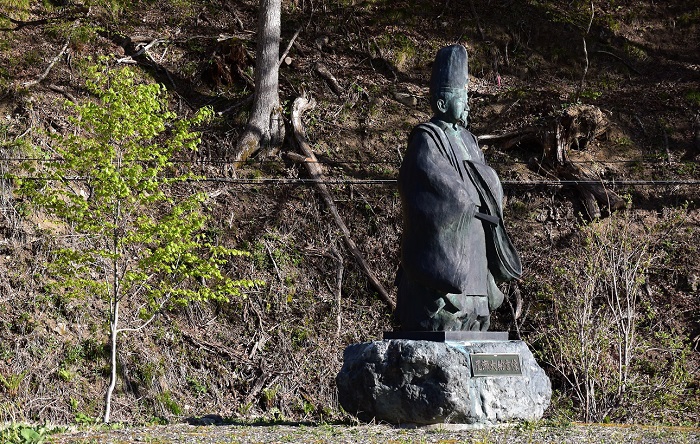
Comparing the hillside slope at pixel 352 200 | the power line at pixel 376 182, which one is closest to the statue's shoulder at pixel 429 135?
the hillside slope at pixel 352 200

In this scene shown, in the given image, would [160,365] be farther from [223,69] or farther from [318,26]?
[318,26]

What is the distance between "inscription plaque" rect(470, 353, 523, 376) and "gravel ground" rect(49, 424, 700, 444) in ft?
1.56

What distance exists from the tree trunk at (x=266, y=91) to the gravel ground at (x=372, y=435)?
989 cm

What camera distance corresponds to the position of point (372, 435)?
7.02 meters

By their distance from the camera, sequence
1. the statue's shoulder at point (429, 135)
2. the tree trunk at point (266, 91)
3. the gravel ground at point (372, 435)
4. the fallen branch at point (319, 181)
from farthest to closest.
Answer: the tree trunk at point (266, 91), the fallen branch at point (319, 181), the statue's shoulder at point (429, 135), the gravel ground at point (372, 435)

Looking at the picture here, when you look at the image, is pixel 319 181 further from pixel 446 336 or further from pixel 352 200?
pixel 446 336

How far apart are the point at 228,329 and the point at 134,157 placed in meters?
4.46

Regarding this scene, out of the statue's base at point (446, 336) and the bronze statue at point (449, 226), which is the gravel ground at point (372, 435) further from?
the bronze statue at point (449, 226)

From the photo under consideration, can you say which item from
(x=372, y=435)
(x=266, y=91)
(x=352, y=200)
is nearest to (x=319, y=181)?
(x=352, y=200)

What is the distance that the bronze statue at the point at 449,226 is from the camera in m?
8.00

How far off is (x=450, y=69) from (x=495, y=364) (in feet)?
8.95

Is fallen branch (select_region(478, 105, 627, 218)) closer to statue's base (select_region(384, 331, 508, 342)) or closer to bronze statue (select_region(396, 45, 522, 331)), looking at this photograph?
bronze statue (select_region(396, 45, 522, 331))

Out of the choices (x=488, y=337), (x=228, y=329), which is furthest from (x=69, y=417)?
(x=488, y=337)

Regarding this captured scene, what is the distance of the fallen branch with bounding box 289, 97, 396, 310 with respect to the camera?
1586 centimetres
